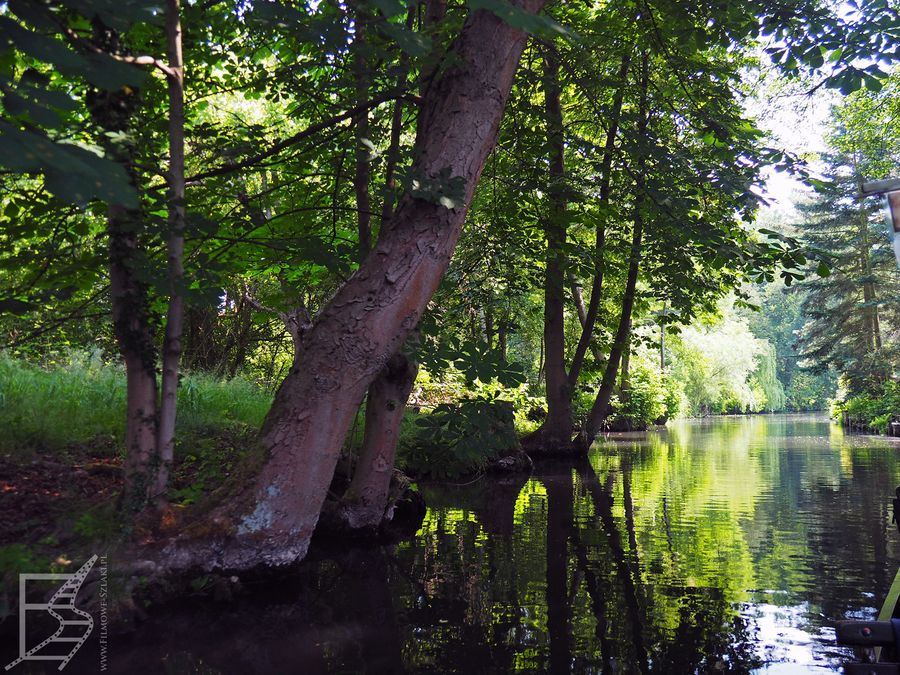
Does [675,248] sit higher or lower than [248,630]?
higher

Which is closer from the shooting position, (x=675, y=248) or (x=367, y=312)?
(x=367, y=312)

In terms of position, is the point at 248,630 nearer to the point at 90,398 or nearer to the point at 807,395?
the point at 90,398

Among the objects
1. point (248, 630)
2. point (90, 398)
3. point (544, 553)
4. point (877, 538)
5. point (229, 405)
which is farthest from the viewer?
point (229, 405)

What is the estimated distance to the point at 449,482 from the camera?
Result: 1109 cm

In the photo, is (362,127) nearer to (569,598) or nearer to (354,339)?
(354,339)

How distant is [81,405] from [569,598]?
5141mm

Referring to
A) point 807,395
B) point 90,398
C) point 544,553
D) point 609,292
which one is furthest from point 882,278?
point 807,395

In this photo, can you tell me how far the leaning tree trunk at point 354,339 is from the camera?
14.4 ft

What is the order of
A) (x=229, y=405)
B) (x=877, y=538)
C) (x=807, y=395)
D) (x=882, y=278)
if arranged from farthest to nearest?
(x=807, y=395) < (x=882, y=278) < (x=229, y=405) < (x=877, y=538)

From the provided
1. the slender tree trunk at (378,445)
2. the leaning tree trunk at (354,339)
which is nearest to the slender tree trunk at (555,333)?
the slender tree trunk at (378,445)

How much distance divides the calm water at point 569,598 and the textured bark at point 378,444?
49 cm

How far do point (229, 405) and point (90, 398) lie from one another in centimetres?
164

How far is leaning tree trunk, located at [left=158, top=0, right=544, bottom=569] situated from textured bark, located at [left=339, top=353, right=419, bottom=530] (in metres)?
1.69

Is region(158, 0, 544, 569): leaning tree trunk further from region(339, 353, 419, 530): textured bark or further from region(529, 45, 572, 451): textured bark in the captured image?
region(529, 45, 572, 451): textured bark
